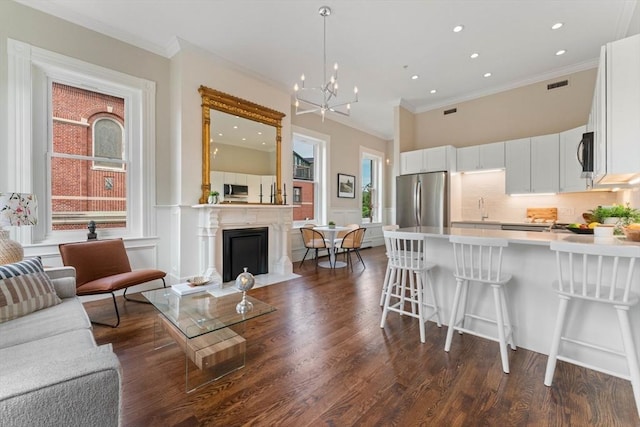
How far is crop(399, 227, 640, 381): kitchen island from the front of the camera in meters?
2.01

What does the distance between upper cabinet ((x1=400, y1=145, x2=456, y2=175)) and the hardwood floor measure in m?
3.60

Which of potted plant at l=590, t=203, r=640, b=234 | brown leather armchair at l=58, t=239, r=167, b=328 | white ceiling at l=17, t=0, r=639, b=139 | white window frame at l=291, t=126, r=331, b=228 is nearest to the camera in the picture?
potted plant at l=590, t=203, r=640, b=234

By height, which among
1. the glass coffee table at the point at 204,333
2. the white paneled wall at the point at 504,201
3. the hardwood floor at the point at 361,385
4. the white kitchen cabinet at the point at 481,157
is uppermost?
the white kitchen cabinet at the point at 481,157

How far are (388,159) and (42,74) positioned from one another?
25.0 feet

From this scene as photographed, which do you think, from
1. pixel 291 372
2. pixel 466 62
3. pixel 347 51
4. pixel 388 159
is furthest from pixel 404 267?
pixel 388 159

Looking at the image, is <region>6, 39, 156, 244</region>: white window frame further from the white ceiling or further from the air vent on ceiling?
the air vent on ceiling

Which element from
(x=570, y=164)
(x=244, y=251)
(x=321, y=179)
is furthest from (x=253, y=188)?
(x=570, y=164)

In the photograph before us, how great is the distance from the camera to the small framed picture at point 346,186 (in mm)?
7135

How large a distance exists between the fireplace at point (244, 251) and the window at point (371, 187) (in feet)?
13.1

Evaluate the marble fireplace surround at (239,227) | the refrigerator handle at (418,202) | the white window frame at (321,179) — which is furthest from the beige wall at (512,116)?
the marble fireplace surround at (239,227)

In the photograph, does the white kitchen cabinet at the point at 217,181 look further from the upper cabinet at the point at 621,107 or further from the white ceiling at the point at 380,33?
the upper cabinet at the point at 621,107

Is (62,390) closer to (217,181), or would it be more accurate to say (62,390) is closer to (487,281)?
(487,281)

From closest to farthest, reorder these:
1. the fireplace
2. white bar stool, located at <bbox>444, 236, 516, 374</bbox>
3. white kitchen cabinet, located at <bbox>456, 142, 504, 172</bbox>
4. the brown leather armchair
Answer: white bar stool, located at <bbox>444, 236, 516, 374</bbox> < the brown leather armchair < the fireplace < white kitchen cabinet, located at <bbox>456, 142, 504, 172</bbox>

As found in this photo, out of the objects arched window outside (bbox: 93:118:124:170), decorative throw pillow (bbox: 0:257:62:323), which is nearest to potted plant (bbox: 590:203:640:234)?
decorative throw pillow (bbox: 0:257:62:323)
